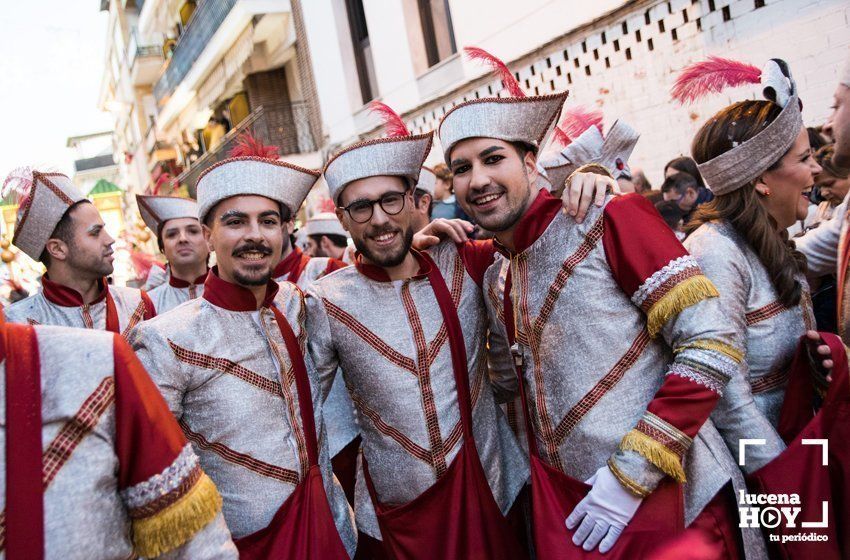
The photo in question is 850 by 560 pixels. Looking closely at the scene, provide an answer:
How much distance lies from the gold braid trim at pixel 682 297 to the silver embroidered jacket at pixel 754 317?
28cm

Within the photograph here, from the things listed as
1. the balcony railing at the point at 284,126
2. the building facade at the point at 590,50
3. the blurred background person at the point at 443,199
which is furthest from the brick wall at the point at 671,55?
the balcony railing at the point at 284,126

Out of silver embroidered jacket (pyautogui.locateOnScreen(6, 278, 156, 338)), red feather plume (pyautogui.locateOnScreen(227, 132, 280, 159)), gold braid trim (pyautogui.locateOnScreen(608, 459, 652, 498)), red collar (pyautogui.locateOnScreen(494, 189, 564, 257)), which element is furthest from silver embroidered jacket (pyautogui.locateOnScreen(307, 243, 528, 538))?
silver embroidered jacket (pyautogui.locateOnScreen(6, 278, 156, 338))

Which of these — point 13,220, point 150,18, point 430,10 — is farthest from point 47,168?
point 150,18

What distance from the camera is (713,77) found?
313cm

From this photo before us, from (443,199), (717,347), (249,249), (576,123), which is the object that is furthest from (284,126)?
(717,347)

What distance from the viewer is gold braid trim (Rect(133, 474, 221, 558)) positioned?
1.65 metres

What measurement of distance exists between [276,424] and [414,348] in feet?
1.95

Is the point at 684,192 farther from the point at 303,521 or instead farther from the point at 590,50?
the point at 303,521

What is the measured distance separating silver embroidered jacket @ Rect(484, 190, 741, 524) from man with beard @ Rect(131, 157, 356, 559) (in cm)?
84

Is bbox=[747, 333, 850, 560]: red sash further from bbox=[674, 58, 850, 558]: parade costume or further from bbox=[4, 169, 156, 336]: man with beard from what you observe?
bbox=[4, 169, 156, 336]: man with beard

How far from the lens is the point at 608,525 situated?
2121mm

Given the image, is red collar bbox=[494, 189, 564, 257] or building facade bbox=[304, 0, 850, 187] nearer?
red collar bbox=[494, 189, 564, 257]

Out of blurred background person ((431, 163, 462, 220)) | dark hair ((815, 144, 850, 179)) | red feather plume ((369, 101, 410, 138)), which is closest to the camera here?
dark hair ((815, 144, 850, 179))

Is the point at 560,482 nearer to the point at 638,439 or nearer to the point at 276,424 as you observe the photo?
the point at 638,439
